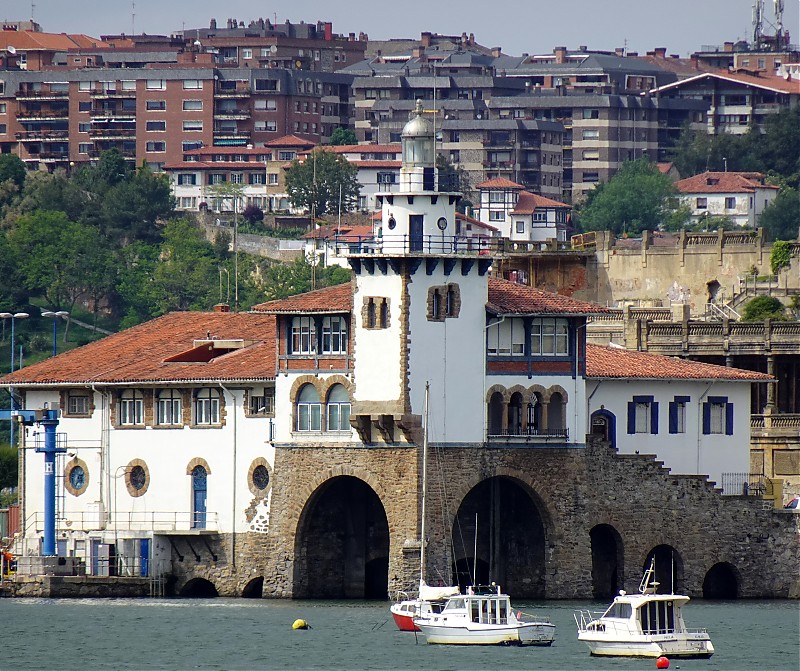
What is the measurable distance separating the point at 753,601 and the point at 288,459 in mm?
17134

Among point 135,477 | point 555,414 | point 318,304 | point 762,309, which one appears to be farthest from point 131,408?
point 762,309

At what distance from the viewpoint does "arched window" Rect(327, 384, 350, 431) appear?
101 metres

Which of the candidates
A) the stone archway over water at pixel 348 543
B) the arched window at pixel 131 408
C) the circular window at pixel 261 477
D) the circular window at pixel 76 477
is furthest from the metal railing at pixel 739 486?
the circular window at pixel 76 477

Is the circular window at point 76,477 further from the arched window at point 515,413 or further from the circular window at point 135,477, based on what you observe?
the arched window at point 515,413

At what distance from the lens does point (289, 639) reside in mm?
88562

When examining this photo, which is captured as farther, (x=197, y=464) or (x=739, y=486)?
(x=739, y=486)

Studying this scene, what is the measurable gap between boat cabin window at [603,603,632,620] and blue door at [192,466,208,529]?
23.8 meters

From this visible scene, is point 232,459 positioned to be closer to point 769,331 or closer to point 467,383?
point 467,383

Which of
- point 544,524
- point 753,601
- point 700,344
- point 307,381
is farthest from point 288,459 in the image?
point 700,344

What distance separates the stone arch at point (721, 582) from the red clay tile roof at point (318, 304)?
1650cm

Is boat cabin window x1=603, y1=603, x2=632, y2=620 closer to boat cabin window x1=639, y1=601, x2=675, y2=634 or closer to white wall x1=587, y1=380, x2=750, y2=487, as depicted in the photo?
boat cabin window x1=639, y1=601, x2=675, y2=634

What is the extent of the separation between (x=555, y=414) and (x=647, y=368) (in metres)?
6.10

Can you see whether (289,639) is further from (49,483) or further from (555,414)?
(49,483)

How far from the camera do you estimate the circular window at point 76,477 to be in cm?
10988
